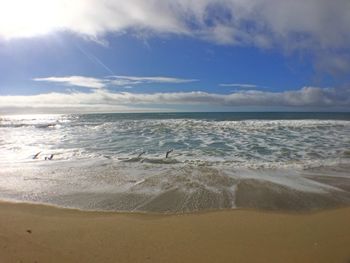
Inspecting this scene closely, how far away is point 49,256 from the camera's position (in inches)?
144

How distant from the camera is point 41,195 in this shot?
6301 mm

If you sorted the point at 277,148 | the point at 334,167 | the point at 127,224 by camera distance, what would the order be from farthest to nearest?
the point at 277,148 → the point at 334,167 → the point at 127,224

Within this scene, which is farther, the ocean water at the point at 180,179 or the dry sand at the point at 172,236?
the ocean water at the point at 180,179

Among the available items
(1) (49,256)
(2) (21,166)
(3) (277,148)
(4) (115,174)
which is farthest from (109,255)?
(3) (277,148)

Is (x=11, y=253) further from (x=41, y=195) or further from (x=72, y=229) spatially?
(x=41, y=195)

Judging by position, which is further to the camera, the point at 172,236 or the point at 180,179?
the point at 180,179

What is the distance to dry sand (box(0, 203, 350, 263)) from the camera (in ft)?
12.0

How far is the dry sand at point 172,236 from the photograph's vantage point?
365 cm

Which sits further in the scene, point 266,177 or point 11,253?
point 266,177

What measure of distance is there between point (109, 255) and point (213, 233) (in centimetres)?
143

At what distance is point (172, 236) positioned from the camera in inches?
166

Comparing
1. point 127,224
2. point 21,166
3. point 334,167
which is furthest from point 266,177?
point 21,166

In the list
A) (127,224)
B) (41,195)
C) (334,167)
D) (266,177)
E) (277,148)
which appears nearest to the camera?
(127,224)

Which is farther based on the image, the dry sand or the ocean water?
the ocean water
